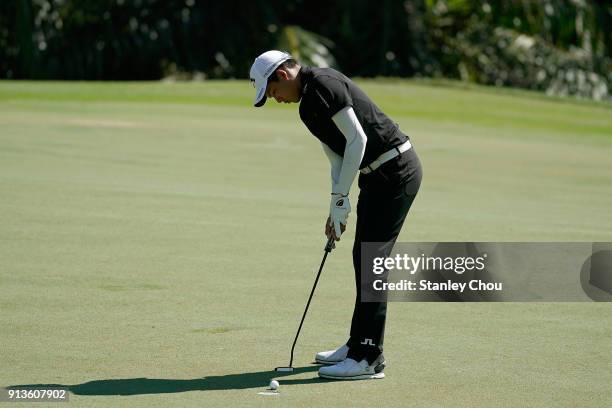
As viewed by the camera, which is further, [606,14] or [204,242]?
[606,14]

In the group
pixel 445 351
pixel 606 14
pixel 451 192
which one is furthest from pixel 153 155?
pixel 606 14

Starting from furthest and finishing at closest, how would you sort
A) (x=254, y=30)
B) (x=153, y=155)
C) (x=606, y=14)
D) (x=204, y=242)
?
1. (x=606, y=14)
2. (x=254, y=30)
3. (x=153, y=155)
4. (x=204, y=242)

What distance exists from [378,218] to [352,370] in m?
0.87

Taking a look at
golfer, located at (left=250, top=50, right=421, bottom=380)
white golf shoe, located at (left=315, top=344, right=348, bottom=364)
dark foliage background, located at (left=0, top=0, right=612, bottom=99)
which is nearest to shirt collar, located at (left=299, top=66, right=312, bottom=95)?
golfer, located at (left=250, top=50, right=421, bottom=380)

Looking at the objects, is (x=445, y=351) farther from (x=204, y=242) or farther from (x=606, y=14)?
(x=606, y=14)

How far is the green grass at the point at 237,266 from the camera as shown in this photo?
6621mm

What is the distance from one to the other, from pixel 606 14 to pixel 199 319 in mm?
41048

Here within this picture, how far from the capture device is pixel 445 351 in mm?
7359

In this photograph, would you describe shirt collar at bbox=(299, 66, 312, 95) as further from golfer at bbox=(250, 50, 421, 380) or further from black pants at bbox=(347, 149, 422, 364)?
black pants at bbox=(347, 149, 422, 364)

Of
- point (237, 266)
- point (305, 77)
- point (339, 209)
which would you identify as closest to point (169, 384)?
point (339, 209)

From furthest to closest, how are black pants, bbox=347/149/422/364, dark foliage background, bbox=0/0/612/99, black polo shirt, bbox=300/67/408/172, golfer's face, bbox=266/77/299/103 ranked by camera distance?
dark foliage background, bbox=0/0/612/99
black pants, bbox=347/149/422/364
golfer's face, bbox=266/77/299/103
black polo shirt, bbox=300/67/408/172

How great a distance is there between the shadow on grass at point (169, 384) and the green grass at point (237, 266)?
0.02 m

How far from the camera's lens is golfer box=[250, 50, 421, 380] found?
6.62m

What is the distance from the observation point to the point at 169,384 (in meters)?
6.44
